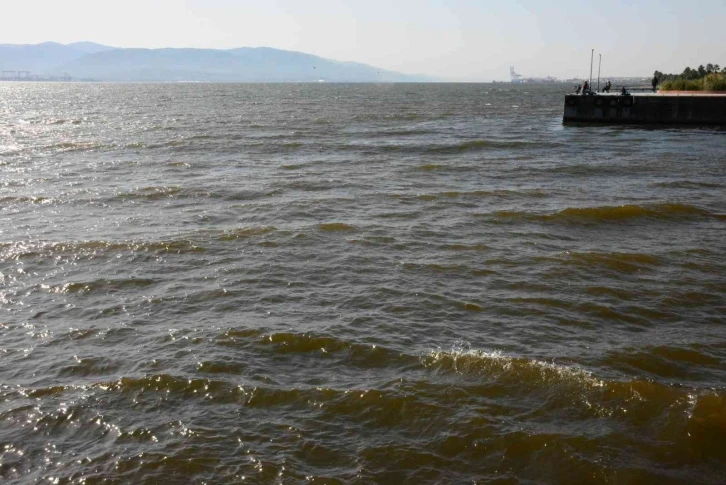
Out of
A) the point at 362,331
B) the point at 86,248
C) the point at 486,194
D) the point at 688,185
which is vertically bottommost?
the point at 362,331

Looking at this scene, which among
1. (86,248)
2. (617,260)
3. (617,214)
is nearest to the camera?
(617,260)

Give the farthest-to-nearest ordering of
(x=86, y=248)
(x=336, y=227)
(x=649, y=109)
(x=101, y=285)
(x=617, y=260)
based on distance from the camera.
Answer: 1. (x=649, y=109)
2. (x=336, y=227)
3. (x=86, y=248)
4. (x=617, y=260)
5. (x=101, y=285)

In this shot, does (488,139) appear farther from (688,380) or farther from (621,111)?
(688,380)

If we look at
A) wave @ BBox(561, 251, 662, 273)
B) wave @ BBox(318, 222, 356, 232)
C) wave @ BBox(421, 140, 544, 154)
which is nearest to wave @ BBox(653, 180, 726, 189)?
wave @ BBox(561, 251, 662, 273)

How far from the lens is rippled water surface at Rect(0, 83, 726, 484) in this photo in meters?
8.05

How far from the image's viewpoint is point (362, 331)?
1155cm

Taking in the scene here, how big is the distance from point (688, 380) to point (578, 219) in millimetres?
10304

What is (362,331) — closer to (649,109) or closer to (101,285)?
(101,285)

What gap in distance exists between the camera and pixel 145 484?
293 inches

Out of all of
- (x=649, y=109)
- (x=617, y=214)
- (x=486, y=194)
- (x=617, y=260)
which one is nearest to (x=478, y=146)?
(x=486, y=194)

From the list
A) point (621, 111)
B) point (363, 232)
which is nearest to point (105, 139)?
point (363, 232)

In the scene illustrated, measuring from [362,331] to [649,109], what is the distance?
163 feet

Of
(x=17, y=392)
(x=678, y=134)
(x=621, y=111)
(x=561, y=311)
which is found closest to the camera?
(x=17, y=392)

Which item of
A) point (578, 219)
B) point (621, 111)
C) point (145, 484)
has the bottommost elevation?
point (145, 484)
